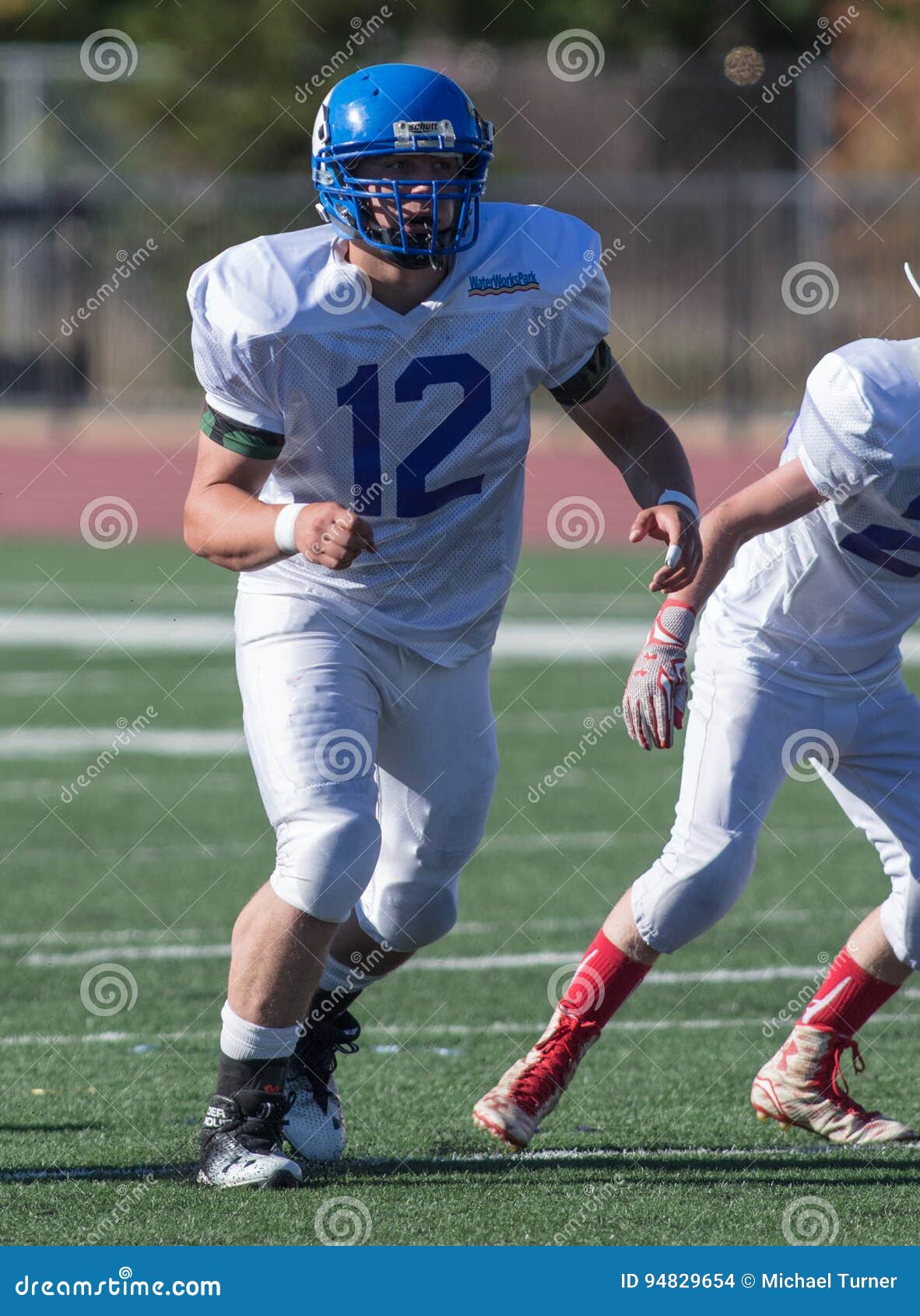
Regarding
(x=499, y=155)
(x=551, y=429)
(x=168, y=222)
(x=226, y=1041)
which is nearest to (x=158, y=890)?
(x=226, y=1041)

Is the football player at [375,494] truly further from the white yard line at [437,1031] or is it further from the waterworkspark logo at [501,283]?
the white yard line at [437,1031]

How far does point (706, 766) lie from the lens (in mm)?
4082

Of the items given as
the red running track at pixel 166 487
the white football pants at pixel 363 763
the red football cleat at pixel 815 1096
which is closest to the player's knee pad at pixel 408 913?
the white football pants at pixel 363 763

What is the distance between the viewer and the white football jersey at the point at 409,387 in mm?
3678

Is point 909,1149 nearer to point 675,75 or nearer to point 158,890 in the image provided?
point 158,890

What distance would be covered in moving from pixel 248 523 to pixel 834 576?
1.28 metres

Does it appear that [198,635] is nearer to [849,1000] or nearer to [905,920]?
[849,1000]

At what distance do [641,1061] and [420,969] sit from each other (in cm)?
108

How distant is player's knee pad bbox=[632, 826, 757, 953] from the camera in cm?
402

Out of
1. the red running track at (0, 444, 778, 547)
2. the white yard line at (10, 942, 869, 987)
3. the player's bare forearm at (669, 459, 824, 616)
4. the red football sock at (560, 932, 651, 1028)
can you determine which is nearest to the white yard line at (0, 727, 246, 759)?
the white yard line at (10, 942, 869, 987)

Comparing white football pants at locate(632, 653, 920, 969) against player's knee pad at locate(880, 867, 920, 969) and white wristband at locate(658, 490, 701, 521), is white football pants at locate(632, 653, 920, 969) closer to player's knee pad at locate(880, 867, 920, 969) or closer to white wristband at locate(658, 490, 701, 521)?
player's knee pad at locate(880, 867, 920, 969)

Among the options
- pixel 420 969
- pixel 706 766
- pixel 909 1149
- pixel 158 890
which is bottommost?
pixel 158 890

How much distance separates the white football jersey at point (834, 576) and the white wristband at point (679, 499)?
0.68 feet

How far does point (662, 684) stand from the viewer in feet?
12.5
